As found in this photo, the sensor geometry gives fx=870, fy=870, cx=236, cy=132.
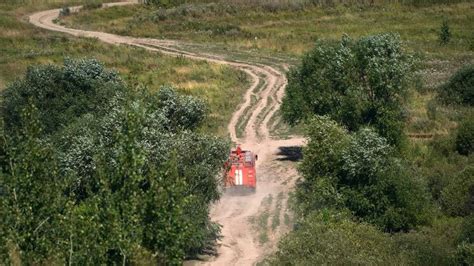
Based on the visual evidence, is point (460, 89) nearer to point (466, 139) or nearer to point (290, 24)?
point (466, 139)

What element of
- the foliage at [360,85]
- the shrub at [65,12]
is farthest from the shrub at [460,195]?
the shrub at [65,12]

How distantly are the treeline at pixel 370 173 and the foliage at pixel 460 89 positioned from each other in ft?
11.1

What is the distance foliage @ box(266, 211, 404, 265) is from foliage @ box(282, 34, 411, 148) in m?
10.3

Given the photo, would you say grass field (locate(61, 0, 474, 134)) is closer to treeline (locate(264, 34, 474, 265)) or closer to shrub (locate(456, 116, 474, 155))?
shrub (locate(456, 116, 474, 155))

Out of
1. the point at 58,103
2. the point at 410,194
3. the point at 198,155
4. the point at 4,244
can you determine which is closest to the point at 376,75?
the point at 410,194

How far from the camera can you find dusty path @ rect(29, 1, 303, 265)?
3039 cm

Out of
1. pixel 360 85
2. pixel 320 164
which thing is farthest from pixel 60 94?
pixel 360 85

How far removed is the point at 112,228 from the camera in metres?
20.0

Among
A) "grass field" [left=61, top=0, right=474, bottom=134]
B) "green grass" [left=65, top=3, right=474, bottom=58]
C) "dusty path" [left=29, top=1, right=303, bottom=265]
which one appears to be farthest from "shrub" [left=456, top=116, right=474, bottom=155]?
"green grass" [left=65, top=3, right=474, bottom=58]

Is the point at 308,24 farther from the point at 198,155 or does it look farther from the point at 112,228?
the point at 112,228

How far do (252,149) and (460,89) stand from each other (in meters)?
15.3

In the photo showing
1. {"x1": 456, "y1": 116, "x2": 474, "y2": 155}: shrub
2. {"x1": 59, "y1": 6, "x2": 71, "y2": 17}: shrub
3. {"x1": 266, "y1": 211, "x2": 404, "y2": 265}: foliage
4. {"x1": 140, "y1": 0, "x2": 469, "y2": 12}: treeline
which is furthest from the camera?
{"x1": 59, "y1": 6, "x2": 71, "y2": 17}: shrub

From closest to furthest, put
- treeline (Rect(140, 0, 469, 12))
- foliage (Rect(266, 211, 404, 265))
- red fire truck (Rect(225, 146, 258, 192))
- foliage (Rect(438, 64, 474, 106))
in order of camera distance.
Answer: foliage (Rect(266, 211, 404, 265)), red fire truck (Rect(225, 146, 258, 192)), foliage (Rect(438, 64, 474, 106)), treeline (Rect(140, 0, 469, 12))

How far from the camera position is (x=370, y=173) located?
3112cm
